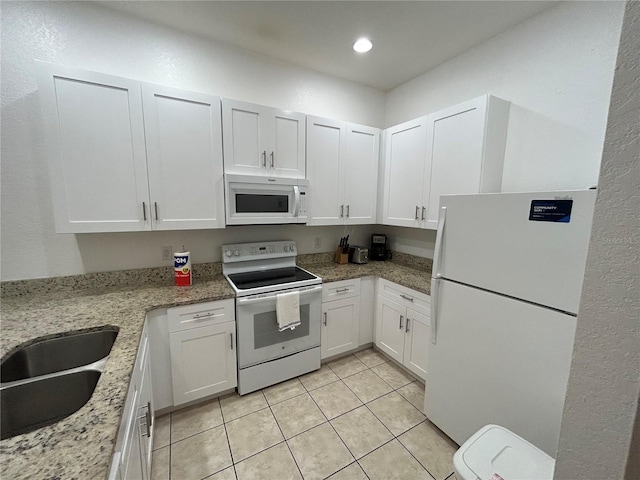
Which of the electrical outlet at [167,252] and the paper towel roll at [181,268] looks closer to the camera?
the paper towel roll at [181,268]

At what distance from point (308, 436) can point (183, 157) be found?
2.11 metres

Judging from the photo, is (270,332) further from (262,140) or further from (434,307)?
(262,140)

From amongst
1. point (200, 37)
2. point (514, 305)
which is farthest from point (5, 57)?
point (514, 305)

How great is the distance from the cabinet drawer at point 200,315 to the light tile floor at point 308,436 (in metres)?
0.68

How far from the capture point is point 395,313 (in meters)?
2.37

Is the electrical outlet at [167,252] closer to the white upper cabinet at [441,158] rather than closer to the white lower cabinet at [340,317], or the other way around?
the white lower cabinet at [340,317]

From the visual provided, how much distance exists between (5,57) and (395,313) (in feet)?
10.7

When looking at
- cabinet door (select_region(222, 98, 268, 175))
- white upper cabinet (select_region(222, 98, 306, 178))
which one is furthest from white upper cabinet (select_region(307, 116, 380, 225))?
cabinet door (select_region(222, 98, 268, 175))

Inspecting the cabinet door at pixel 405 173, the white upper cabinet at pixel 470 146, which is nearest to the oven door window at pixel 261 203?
the cabinet door at pixel 405 173

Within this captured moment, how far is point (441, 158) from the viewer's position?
2113 millimetres

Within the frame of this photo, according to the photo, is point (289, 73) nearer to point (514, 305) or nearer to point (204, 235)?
point (204, 235)

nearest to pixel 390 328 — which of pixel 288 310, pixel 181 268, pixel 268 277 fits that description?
pixel 288 310

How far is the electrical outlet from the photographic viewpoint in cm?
212

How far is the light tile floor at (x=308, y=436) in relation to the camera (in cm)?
150
